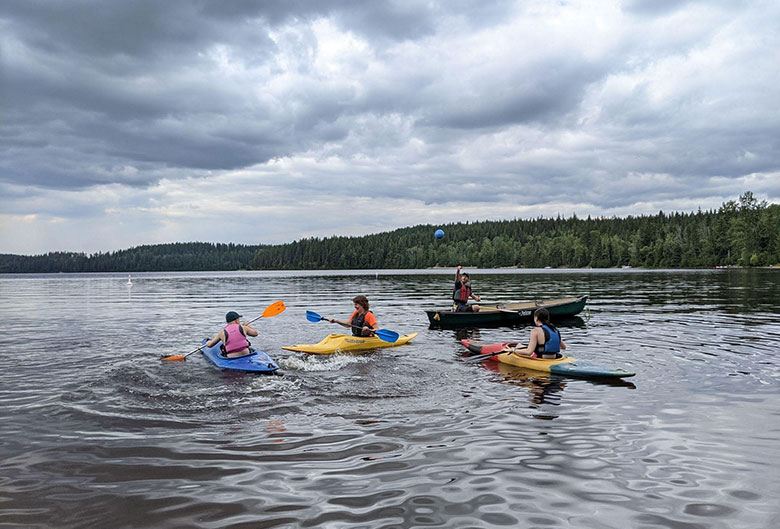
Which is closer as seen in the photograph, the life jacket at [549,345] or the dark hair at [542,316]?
the life jacket at [549,345]

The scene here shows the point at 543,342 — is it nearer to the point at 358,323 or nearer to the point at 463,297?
the point at 358,323

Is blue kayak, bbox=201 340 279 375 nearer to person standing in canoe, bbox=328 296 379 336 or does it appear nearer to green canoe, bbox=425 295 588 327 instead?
person standing in canoe, bbox=328 296 379 336

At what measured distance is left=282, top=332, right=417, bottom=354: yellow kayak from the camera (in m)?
16.3

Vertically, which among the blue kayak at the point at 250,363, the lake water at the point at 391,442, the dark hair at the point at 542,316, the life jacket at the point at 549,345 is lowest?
the lake water at the point at 391,442

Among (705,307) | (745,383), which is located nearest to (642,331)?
(745,383)

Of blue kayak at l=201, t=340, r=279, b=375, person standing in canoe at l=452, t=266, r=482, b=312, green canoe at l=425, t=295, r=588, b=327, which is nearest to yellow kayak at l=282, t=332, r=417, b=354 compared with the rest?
blue kayak at l=201, t=340, r=279, b=375

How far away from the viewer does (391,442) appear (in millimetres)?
7734

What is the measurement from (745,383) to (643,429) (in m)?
4.80

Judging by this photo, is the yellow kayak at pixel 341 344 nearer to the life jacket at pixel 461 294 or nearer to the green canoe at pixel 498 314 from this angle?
the green canoe at pixel 498 314

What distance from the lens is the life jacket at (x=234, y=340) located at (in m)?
13.4

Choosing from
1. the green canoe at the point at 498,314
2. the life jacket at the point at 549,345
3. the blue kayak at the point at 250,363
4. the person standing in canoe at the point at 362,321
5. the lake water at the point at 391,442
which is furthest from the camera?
the green canoe at the point at 498,314

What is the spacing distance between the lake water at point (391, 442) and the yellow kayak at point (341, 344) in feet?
2.74

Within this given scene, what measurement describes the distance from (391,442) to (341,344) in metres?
9.18

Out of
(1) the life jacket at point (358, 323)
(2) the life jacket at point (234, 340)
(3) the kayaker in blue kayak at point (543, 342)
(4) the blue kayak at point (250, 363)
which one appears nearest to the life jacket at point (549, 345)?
(3) the kayaker in blue kayak at point (543, 342)
